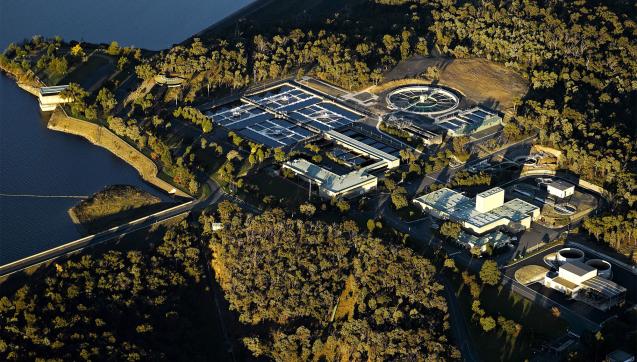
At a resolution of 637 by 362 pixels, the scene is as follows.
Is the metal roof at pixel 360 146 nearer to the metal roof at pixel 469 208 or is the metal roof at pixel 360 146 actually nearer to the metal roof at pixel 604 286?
the metal roof at pixel 469 208

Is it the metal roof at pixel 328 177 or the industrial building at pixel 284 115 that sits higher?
the metal roof at pixel 328 177

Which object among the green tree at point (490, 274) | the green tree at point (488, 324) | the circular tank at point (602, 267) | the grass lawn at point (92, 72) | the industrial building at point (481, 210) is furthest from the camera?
the grass lawn at point (92, 72)

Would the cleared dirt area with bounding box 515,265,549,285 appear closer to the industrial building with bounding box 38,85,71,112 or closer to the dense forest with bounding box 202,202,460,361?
the dense forest with bounding box 202,202,460,361

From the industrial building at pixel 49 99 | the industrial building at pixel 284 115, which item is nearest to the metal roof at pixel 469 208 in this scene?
the industrial building at pixel 284 115

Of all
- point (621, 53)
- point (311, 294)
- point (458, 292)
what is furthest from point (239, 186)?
point (621, 53)

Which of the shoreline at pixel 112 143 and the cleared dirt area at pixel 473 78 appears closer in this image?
the shoreline at pixel 112 143

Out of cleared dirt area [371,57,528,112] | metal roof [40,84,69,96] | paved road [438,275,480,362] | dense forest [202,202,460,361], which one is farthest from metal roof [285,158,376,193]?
metal roof [40,84,69,96]

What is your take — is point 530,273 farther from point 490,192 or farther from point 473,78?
point 473,78
